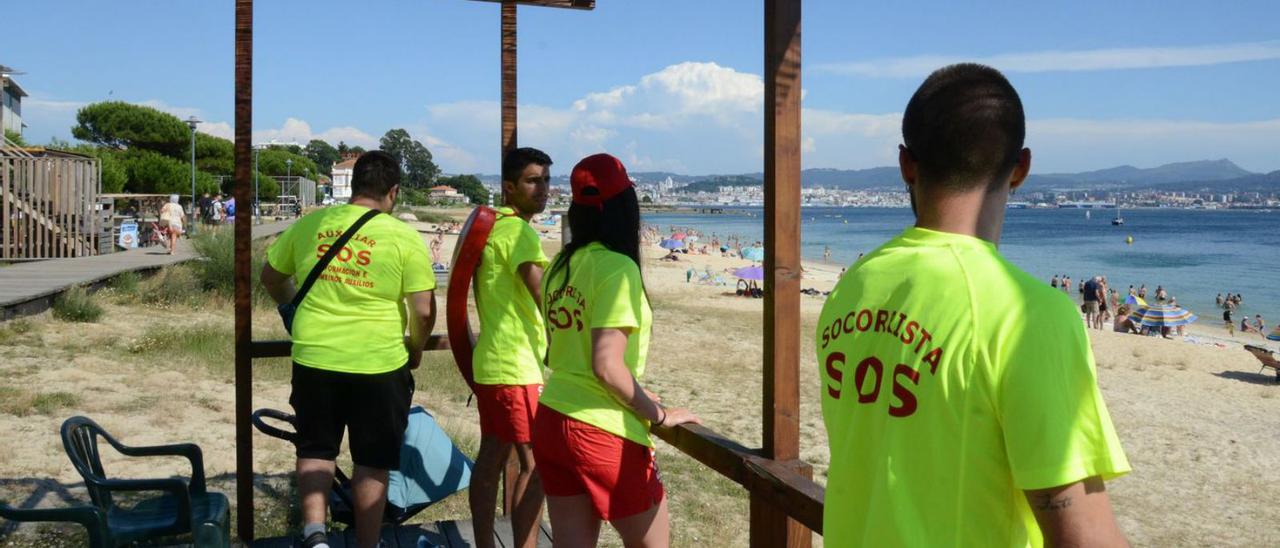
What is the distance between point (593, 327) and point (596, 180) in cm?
38

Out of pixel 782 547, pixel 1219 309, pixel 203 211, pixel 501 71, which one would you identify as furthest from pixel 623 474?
pixel 1219 309

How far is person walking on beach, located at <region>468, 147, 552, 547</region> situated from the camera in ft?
10.3

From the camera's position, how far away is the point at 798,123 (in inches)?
92.8

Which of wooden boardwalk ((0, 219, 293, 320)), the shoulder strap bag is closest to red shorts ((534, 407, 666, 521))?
the shoulder strap bag

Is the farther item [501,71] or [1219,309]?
[1219,309]

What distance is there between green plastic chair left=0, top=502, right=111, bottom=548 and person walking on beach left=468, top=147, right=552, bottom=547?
1100 mm

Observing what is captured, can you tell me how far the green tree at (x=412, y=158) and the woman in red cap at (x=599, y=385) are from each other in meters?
100

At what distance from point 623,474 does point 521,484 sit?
3.12 feet

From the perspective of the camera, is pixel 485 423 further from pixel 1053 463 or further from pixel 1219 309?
pixel 1219 309

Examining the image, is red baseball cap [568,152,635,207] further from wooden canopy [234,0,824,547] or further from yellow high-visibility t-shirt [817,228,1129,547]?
yellow high-visibility t-shirt [817,228,1129,547]

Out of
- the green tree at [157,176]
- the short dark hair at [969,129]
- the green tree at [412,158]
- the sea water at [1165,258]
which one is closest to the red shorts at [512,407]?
the short dark hair at [969,129]

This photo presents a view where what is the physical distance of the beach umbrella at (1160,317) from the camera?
889 inches

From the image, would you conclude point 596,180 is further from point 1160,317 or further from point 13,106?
point 13,106

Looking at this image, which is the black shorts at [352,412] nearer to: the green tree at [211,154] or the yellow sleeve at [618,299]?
the yellow sleeve at [618,299]
